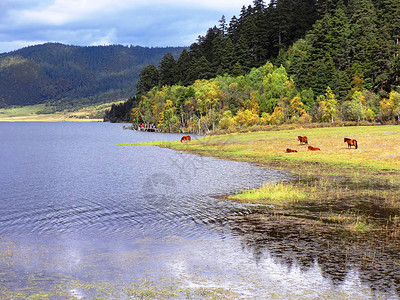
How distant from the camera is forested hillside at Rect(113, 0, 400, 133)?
375 feet

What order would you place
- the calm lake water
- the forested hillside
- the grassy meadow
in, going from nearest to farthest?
the calm lake water, the grassy meadow, the forested hillside

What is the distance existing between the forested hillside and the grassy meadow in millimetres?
47719

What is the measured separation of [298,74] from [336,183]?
4549 inches

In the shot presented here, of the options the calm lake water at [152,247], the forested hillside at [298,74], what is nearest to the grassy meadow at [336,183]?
the calm lake water at [152,247]

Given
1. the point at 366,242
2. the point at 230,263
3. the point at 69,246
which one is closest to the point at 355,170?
the point at 366,242

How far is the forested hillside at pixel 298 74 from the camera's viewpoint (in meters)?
114

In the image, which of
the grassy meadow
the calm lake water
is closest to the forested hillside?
the grassy meadow

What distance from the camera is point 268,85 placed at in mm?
139875

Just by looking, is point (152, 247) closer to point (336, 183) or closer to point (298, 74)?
Result: point (336, 183)

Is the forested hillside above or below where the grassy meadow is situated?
above

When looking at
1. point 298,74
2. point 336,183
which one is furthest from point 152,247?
point 298,74

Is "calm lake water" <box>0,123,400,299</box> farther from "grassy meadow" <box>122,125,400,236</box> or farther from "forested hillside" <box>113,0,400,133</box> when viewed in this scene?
"forested hillside" <box>113,0,400,133</box>

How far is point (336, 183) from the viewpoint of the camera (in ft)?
109

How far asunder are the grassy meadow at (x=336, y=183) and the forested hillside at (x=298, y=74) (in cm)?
4772
